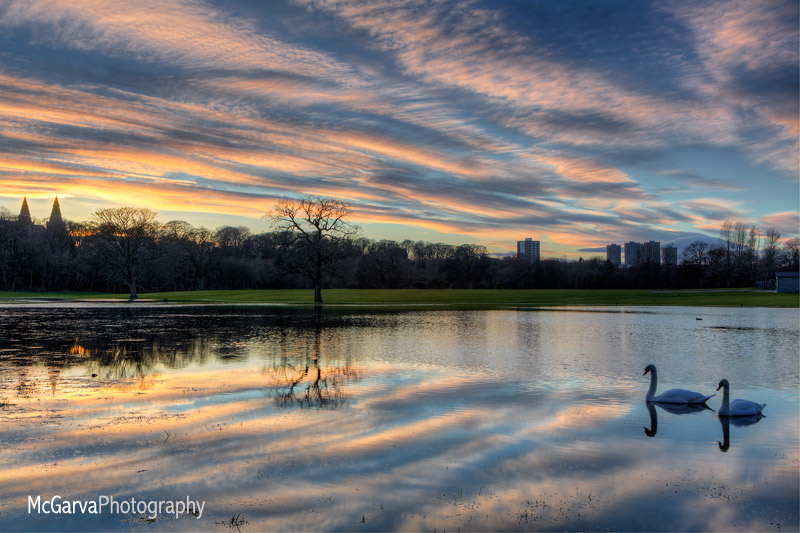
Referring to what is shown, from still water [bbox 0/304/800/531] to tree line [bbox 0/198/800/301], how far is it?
143 feet

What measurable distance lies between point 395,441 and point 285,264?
51.4 m

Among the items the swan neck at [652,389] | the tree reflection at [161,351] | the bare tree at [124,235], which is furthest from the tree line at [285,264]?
the swan neck at [652,389]

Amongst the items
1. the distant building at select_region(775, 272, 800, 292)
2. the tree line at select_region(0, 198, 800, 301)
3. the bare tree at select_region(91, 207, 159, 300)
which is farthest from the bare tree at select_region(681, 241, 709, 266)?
the bare tree at select_region(91, 207, 159, 300)

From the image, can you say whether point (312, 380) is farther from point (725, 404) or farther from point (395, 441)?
point (725, 404)

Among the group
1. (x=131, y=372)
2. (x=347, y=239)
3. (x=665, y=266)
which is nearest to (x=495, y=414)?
(x=131, y=372)

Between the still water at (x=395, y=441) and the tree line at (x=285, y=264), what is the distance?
43.7 m

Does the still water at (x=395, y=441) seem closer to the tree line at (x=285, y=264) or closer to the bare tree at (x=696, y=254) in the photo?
the tree line at (x=285, y=264)

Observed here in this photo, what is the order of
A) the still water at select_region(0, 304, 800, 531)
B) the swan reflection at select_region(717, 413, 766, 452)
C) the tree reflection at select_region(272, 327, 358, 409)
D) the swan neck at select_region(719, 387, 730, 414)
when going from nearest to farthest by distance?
the still water at select_region(0, 304, 800, 531)
the swan reflection at select_region(717, 413, 766, 452)
the swan neck at select_region(719, 387, 730, 414)
the tree reflection at select_region(272, 327, 358, 409)

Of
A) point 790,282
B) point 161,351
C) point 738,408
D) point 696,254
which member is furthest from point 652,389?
point 696,254

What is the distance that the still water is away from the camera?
6918 mm

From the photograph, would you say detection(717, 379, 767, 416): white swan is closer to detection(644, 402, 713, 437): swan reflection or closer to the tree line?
detection(644, 402, 713, 437): swan reflection

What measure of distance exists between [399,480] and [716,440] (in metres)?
6.37

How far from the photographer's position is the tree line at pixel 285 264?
6194 cm

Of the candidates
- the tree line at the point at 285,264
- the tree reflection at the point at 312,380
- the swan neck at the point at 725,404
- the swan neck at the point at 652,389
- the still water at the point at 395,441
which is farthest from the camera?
the tree line at the point at 285,264
